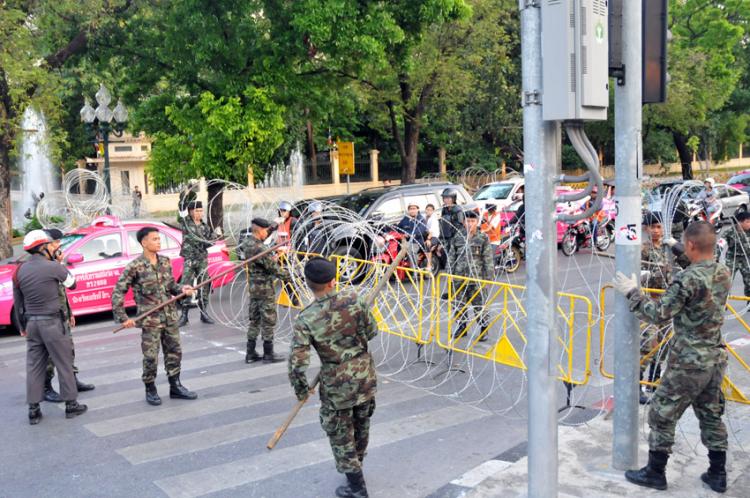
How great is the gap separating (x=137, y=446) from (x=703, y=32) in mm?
36780

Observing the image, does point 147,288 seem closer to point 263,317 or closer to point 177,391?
point 177,391

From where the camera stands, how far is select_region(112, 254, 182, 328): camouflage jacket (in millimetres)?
7773

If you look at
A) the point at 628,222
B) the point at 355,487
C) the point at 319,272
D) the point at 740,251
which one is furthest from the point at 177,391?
the point at 740,251

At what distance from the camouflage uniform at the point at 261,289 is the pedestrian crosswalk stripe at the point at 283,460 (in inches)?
111

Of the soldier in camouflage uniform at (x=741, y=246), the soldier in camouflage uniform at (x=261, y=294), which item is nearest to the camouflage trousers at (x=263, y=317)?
the soldier in camouflage uniform at (x=261, y=294)

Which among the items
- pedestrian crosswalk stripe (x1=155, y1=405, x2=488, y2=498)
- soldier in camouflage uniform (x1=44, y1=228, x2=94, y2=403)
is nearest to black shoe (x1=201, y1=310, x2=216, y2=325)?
soldier in camouflage uniform (x1=44, y1=228, x2=94, y2=403)

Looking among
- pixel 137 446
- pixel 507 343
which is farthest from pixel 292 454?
pixel 507 343

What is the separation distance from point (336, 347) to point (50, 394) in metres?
4.59

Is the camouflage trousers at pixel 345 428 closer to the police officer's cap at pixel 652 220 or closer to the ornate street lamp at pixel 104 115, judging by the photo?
the police officer's cap at pixel 652 220

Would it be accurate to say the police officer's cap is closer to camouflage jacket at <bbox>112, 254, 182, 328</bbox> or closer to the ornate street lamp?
camouflage jacket at <bbox>112, 254, 182, 328</bbox>

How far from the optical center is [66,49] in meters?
18.6

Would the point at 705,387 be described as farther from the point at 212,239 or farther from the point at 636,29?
the point at 212,239

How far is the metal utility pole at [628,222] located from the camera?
5293 mm

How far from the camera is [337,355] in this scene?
17.0 feet
